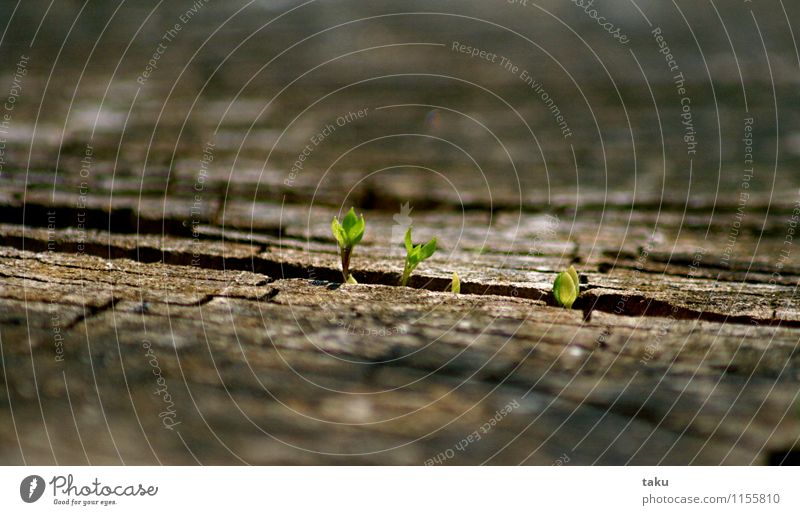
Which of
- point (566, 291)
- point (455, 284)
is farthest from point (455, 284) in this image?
point (566, 291)

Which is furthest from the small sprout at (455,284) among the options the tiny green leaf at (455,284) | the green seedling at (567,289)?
the green seedling at (567,289)

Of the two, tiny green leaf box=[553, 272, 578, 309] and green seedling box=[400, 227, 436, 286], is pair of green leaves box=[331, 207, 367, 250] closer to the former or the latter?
green seedling box=[400, 227, 436, 286]

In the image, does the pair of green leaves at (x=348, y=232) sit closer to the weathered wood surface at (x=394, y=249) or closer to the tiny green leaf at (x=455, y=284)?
the weathered wood surface at (x=394, y=249)

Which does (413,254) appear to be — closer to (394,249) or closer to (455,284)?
(455,284)

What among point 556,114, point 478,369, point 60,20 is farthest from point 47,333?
point 60,20

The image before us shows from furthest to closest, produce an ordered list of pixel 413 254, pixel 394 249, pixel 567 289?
pixel 394 249
pixel 413 254
pixel 567 289

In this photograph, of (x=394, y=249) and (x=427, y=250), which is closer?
(x=427, y=250)

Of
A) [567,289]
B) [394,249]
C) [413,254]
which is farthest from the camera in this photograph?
[394,249]

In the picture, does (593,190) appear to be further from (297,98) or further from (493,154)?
(297,98)
